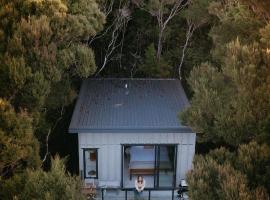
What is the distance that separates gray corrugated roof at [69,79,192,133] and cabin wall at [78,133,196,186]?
20 centimetres

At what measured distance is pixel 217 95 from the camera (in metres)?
7.55

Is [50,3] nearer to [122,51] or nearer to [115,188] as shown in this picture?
[115,188]

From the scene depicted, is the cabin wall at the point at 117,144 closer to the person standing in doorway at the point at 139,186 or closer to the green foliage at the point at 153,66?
the person standing in doorway at the point at 139,186

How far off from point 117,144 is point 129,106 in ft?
5.45

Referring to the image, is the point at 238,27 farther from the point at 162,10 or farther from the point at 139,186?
the point at 162,10

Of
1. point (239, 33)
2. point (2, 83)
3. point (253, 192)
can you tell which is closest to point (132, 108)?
point (239, 33)

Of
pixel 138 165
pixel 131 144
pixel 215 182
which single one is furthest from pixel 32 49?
pixel 138 165

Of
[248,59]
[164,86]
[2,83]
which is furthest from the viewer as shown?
[164,86]

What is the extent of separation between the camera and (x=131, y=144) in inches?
386

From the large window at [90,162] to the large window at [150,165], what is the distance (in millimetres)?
748

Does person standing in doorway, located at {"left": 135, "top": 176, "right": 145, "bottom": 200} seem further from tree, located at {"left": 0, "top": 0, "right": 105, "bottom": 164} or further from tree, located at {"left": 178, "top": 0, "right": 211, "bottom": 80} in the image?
tree, located at {"left": 178, "top": 0, "right": 211, "bottom": 80}

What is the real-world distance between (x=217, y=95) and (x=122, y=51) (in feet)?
30.6

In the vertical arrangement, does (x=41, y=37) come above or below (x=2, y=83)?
above

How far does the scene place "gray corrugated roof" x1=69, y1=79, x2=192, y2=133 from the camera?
9.70 metres
